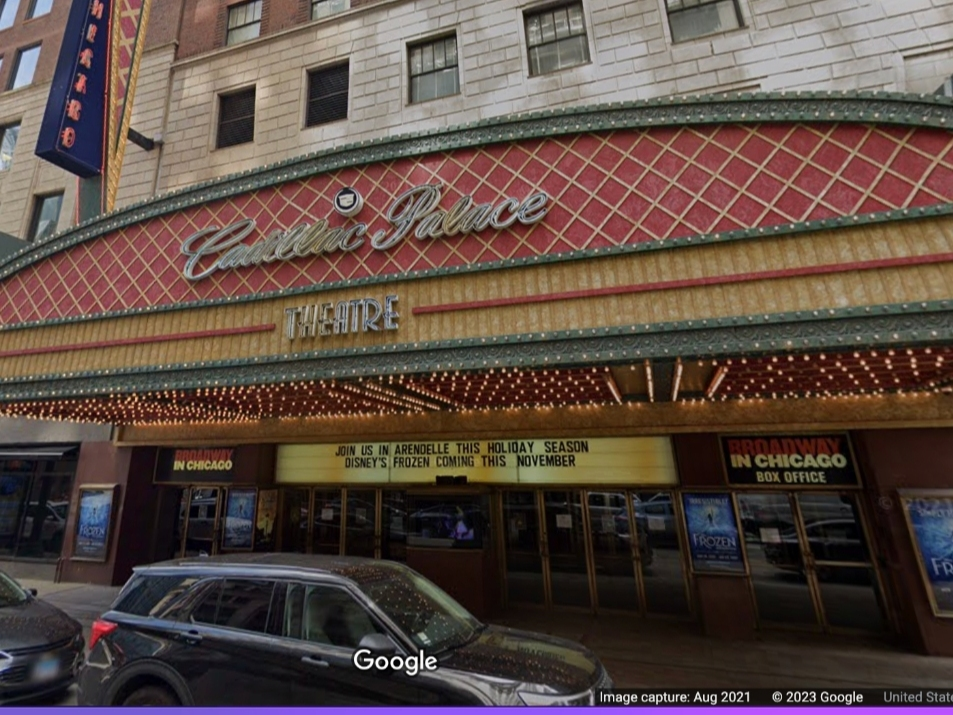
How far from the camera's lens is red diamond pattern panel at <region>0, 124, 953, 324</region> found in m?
5.80

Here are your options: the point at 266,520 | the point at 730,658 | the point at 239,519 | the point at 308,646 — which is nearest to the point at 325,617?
the point at 308,646

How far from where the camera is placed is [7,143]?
1803cm

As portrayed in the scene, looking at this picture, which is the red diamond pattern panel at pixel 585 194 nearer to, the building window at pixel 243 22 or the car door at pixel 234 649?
the car door at pixel 234 649

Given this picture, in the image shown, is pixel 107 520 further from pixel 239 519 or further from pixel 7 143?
pixel 7 143

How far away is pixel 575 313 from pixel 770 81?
8592 mm

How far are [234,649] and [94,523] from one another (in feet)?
39.7

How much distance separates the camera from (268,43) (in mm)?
14898

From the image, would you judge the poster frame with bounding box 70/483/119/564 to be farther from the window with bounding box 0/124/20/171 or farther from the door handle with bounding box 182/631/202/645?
the window with bounding box 0/124/20/171

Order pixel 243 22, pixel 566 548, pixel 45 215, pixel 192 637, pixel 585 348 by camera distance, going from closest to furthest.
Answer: pixel 192 637, pixel 585 348, pixel 566 548, pixel 243 22, pixel 45 215

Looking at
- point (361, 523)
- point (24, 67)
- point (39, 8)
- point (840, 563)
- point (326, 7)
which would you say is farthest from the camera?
point (39, 8)

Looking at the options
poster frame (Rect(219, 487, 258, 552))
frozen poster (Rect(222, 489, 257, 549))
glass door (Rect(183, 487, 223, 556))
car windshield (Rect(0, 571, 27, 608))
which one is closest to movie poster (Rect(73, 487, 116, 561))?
glass door (Rect(183, 487, 223, 556))

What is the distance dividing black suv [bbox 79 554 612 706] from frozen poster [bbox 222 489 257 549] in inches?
302

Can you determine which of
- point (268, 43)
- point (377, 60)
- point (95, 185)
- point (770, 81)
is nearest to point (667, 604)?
point (770, 81)

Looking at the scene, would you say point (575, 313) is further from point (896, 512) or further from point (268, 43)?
point (268, 43)
